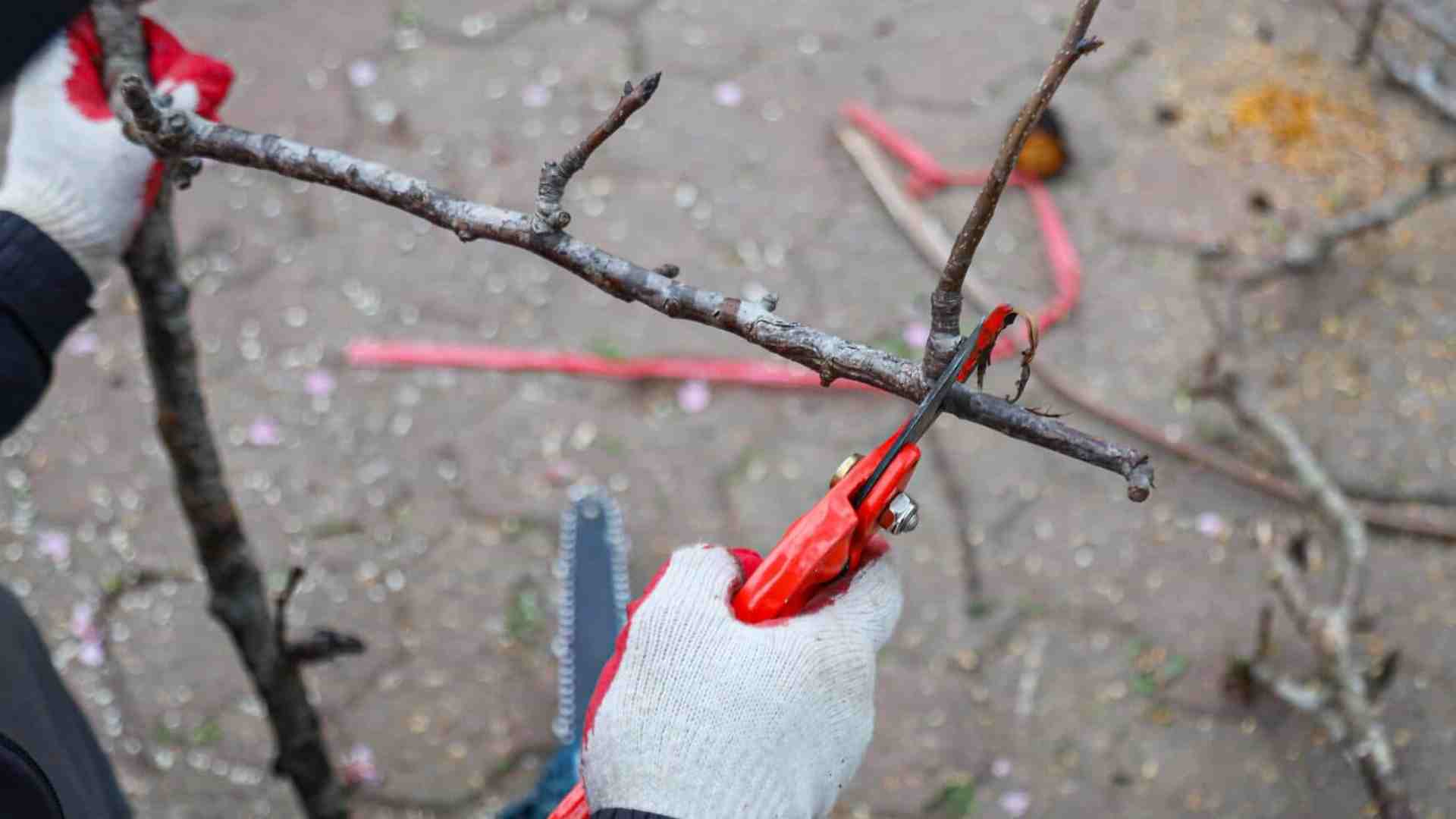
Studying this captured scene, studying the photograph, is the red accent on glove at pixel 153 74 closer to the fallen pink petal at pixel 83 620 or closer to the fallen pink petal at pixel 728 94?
the fallen pink petal at pixel 83 620

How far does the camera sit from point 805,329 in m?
1.17

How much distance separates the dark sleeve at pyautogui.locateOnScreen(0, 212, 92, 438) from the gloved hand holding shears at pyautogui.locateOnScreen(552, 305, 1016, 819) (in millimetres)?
800

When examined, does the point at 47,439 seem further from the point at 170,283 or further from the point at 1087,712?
the point at 1087,712

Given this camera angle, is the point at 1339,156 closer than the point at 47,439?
No

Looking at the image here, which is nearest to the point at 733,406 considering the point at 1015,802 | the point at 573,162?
the point at 1015,802

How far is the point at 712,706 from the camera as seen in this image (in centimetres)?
125

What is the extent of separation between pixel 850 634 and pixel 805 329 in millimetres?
339

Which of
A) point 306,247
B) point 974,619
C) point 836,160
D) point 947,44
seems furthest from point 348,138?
point 974,619

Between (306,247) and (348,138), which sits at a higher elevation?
(348,138)

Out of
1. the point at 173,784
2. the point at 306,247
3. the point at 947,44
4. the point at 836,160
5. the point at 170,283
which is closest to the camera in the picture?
the point at 170,283

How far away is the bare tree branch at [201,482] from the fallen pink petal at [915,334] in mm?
1534

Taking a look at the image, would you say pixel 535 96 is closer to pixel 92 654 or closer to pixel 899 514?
pixel 92 654

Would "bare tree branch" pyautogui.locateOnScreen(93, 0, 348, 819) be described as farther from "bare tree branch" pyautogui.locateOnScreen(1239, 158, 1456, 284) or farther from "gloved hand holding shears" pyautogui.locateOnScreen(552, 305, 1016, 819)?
Answer: "bare tree branch" pyautogui.locateOnScreen(1239, 158, 1456, 284)

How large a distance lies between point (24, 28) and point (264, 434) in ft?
6.88
